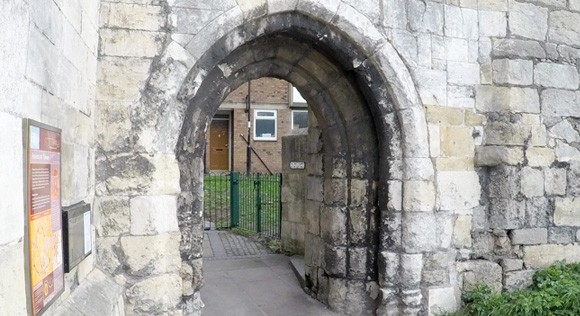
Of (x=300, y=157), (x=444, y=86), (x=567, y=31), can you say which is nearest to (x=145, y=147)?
(x=444, y=86)

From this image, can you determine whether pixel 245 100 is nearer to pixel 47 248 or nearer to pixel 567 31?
pixel 567 31

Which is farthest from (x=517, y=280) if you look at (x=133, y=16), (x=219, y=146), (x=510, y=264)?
(x=219, y=146)

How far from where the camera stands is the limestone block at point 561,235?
183 inches

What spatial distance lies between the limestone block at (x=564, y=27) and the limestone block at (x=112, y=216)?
14.3 ft

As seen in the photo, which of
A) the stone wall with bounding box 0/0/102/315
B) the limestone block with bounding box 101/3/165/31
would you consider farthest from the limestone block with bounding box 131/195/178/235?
the limestone block with bounding box 101/3/165/31

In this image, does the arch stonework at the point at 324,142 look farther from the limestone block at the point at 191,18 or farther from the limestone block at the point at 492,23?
the limestone block at the point at 492,23

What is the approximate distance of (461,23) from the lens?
4.49 metres

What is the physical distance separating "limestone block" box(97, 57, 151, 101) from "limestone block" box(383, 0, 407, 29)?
82.9 inches

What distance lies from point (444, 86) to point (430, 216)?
47.5 inches

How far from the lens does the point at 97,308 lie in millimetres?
2773

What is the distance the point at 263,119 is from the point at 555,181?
495 inches

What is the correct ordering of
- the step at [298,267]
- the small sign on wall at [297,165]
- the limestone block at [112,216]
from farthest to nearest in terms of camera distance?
1. the small sign on wall at [297,165]
2. the step at [298,267]
3. the limestone block at [112,216]

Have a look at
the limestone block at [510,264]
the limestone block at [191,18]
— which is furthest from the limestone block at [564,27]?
the limestone block at [191,18]

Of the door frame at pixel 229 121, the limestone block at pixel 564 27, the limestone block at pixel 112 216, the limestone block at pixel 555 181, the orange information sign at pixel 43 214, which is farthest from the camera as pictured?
the door frame at pixel 229 121
